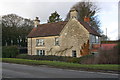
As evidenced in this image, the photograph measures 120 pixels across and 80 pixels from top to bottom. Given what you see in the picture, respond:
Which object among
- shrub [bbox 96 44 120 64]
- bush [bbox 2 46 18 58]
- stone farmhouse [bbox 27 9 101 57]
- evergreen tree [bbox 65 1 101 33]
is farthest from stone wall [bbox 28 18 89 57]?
evergreen tree [bbox 65 1 101 33]

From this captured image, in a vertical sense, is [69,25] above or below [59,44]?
above

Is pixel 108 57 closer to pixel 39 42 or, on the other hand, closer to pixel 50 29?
pixel 50 29

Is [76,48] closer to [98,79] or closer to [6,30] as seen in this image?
[98,79]

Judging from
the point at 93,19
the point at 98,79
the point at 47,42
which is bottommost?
the point at 98,79

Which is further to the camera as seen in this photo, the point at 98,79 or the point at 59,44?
the point at 59,44

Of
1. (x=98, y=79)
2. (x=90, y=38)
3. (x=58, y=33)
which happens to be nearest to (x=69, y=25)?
(x=58, y=33)

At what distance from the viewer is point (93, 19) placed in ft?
175

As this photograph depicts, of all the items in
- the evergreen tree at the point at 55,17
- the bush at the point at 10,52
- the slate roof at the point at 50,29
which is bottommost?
the bush at the point at 10,52

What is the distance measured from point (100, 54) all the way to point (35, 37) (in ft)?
64.6

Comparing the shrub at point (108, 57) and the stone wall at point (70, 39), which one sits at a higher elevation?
the stone wall at point (70, 39)

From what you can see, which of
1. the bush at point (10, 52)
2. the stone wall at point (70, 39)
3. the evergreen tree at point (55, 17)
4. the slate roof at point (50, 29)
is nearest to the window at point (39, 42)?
the slate roof at point (50, 29)

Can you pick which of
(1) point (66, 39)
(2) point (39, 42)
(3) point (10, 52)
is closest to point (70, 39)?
(1) point (66, 39)

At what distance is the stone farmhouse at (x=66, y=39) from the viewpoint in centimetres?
3020

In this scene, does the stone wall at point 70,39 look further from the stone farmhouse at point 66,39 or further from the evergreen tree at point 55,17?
the evergreen tree at point 55,17
